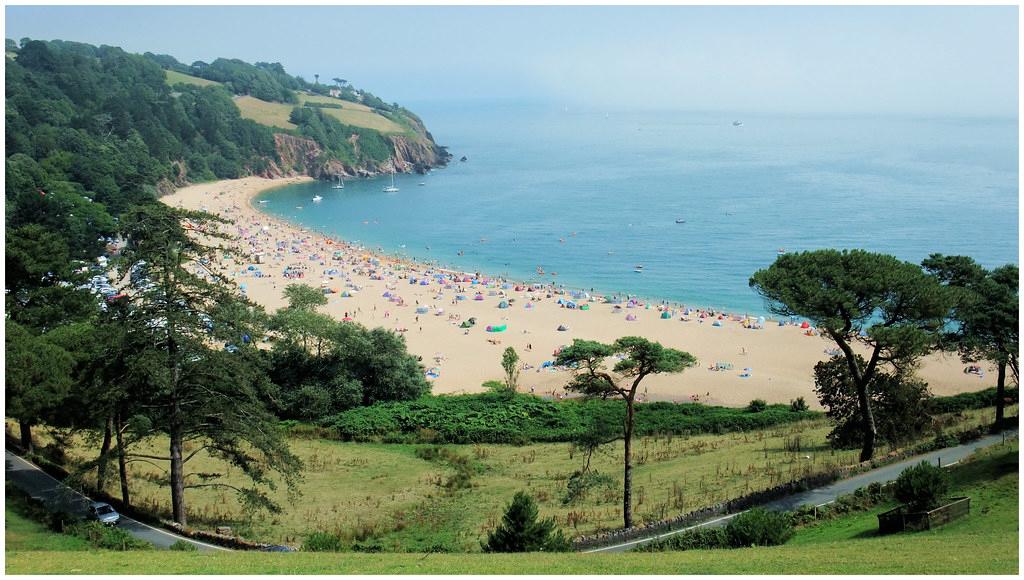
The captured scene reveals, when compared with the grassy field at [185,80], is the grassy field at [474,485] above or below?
below

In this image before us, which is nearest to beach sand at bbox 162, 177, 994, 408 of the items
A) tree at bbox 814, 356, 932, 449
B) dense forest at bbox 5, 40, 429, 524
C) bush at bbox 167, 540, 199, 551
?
dense forest at bbox 5, 40, 429, 524

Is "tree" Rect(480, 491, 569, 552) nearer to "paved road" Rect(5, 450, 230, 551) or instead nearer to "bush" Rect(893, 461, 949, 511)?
"paved road" Rect(5, 450, 230, 551)

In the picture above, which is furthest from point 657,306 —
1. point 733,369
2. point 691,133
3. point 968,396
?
point 691,133

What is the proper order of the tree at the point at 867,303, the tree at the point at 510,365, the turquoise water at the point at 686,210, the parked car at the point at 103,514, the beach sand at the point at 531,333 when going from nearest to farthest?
the parked car at the point at 103,514
the tree at the point at 867,303
the tree at the point at 510,365
the beach sand at the point at 531,333
the turquoise water at the point at 686,210

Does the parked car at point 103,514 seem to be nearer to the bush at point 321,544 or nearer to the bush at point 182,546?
the bush at point 182,546

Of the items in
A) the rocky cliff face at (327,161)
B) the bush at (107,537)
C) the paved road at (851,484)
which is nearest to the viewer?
the bush at (107,537)

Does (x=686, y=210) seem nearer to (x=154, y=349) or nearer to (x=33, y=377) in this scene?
(x=33, y=377)

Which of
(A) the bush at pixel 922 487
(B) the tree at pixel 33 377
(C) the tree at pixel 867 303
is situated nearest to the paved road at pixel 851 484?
(C) the tree at pixel 867 303
